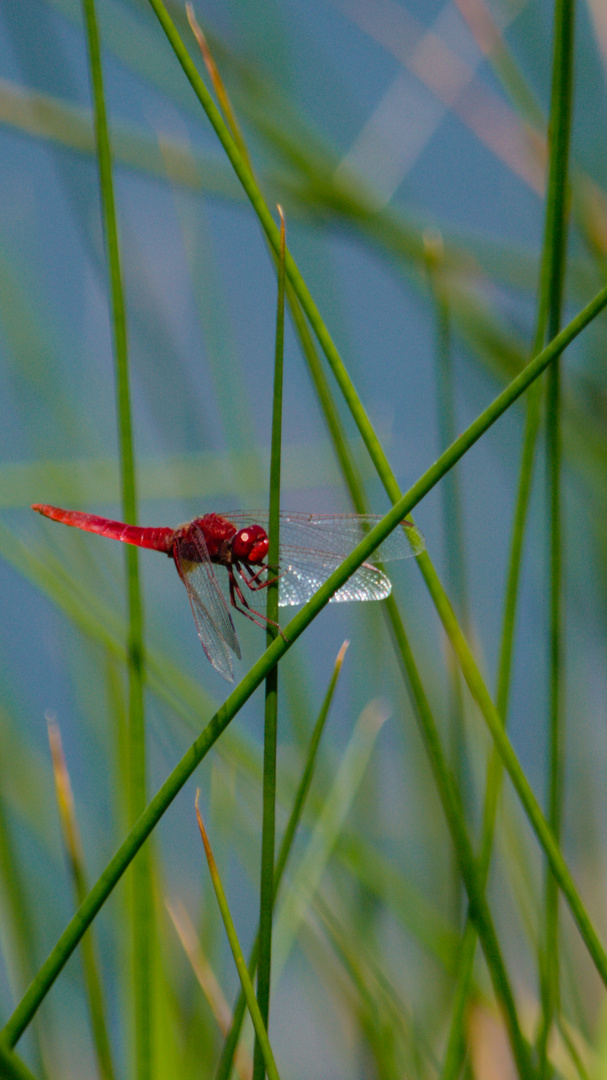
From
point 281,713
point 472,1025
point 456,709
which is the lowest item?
point 472,1025

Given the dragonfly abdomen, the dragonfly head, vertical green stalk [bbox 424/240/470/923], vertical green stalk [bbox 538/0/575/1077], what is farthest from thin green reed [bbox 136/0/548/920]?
the dragonfly abdomen

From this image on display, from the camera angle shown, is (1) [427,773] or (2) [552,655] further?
(1) [427,773]

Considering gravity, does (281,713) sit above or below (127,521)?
below

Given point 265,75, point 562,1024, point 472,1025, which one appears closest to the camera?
point 562,1024

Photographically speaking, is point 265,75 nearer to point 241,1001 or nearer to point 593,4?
point 593,4

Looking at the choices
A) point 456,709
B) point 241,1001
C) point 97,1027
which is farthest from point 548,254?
point 97,1027

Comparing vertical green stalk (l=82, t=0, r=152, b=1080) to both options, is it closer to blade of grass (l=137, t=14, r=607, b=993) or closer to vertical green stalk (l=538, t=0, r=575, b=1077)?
blade of grass (l=137, t=14, r=607, b=993)

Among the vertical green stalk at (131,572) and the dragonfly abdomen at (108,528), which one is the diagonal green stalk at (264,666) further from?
the dragonfly abdomen at (108,528)
